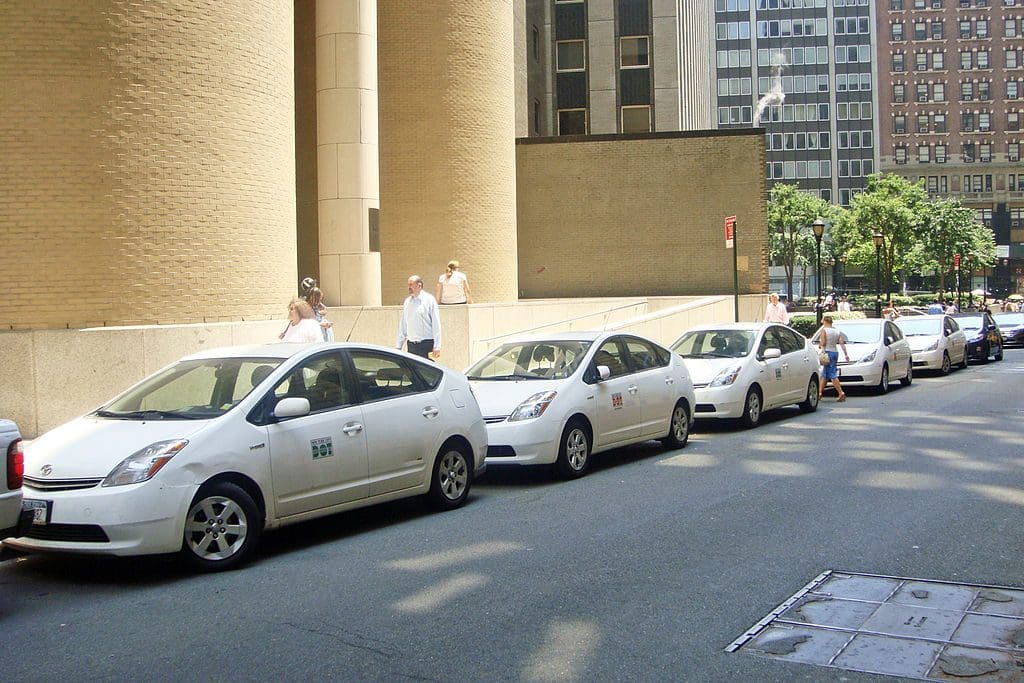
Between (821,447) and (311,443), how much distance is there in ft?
24.2

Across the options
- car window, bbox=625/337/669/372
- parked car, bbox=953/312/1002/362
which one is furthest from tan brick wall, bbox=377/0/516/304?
parked car, bbox=953/312/1002/362

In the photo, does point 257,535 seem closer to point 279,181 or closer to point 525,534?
point 525,534

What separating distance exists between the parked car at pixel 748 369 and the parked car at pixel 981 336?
15.4 m

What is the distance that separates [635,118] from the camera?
46.9 metres

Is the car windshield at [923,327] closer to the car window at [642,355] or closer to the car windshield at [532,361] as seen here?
the car window at [642,355]

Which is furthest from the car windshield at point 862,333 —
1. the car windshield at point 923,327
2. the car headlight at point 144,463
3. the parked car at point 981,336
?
the car headlight at point 144,463

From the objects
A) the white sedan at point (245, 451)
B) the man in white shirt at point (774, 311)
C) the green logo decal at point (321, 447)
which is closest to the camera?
the white sedan at point (245, 451)

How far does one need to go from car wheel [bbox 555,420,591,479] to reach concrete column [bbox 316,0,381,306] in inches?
448

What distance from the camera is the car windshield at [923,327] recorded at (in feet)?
87.5

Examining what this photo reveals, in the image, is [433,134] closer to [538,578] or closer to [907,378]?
[907,378]

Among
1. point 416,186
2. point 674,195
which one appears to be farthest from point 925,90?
point 416,186

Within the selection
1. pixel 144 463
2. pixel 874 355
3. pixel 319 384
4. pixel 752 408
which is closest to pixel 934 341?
pixel 874 355

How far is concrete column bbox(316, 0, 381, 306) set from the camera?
2188 cm

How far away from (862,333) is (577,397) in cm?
1223
